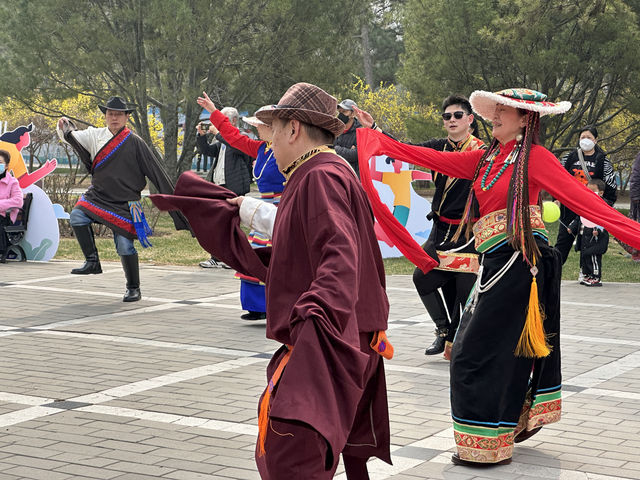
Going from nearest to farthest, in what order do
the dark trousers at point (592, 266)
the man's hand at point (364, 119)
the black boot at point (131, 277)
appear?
A: the man's hand at point (364, 119)
the black boot at point (131, 277)
the dark trousers at point (592, 266)

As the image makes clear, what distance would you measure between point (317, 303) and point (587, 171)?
35.3 ft

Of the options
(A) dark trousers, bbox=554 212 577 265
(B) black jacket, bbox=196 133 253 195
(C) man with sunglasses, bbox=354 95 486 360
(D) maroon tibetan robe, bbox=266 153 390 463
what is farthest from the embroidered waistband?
(A) dark trousers, bbox=554 212 577 265

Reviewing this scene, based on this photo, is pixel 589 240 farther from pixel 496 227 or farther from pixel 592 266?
pixel 496 227

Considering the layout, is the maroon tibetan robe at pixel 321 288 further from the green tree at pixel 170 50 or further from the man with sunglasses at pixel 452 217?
the green tree at pixel 170 50

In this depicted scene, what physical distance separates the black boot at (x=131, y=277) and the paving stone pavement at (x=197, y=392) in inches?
5.6

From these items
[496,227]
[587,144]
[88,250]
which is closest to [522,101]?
[496,227]

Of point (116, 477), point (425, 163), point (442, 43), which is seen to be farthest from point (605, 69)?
point (116, 477)

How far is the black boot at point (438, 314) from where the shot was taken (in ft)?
24.3

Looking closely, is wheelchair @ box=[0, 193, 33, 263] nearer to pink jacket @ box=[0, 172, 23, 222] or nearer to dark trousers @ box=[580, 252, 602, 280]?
pink jacket @ box=[0, 172, 23, 222]

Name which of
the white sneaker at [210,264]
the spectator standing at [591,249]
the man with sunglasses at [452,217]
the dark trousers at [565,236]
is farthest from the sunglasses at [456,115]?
the white sneaker at [210,264]

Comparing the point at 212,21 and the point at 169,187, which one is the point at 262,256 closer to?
the point at 169,187

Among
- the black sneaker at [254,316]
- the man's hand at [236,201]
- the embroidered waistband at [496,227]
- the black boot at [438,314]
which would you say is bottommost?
the black sneaker at [254,316]

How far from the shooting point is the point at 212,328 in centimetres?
875

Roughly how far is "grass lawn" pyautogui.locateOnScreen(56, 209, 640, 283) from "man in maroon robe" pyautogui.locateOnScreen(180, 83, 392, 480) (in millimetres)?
9557
